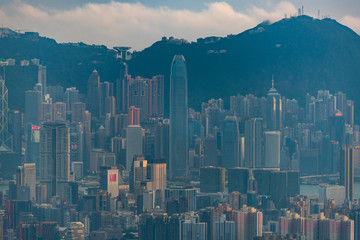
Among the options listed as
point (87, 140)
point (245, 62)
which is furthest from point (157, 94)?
point (87, 140)

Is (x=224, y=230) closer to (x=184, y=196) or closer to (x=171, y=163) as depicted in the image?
(x=184, y=196)

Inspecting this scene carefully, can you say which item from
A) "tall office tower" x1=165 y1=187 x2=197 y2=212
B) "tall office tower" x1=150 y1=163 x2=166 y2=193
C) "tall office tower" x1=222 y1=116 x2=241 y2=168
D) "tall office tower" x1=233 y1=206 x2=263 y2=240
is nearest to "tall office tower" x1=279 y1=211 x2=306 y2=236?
"tall office tower" x1=233 y1=206 x2=263 y2=240

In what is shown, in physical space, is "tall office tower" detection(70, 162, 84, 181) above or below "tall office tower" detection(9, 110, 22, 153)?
below

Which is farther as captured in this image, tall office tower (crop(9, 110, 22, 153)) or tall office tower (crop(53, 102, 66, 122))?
tall office tower (crop(53, 102, 66, 122))

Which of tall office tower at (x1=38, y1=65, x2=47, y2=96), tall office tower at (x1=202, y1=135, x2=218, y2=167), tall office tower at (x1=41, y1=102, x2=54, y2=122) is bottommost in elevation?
tall office tower at (x1=202, y1=135, x2=218, y2=167)

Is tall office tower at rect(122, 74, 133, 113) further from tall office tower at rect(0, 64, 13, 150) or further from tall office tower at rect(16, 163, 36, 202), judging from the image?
tall office tower at rect(16, 163, 36, 202)

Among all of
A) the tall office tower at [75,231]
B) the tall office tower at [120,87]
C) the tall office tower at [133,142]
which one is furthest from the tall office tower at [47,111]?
the tall office tower at [75,231]
